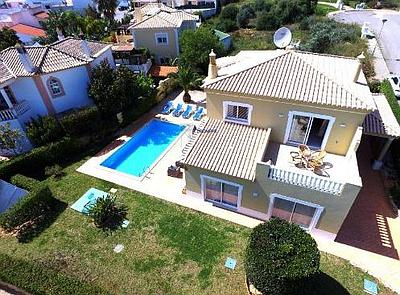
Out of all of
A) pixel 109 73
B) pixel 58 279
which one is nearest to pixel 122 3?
pixel 109 73

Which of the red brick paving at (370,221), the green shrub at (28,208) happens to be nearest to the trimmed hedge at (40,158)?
the green shrub at (28,208)

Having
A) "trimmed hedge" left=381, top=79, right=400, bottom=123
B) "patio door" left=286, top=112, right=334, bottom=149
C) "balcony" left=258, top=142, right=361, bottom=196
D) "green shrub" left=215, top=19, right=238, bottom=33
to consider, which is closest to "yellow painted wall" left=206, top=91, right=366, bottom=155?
"patio door" left=286, top=112, right=334, bottom=149

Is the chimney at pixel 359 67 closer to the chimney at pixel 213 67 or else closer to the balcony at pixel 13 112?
the chimney at pixel 213 67

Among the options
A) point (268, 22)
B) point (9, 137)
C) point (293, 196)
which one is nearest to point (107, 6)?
point (268, 22)

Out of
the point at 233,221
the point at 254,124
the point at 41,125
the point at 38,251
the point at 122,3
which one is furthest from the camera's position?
the point at 122,3

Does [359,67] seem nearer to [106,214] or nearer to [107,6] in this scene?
[106,214]

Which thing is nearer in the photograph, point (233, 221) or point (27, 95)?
point (233, 221)

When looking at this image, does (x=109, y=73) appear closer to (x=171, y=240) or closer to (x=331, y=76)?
(x=171, y=240)
